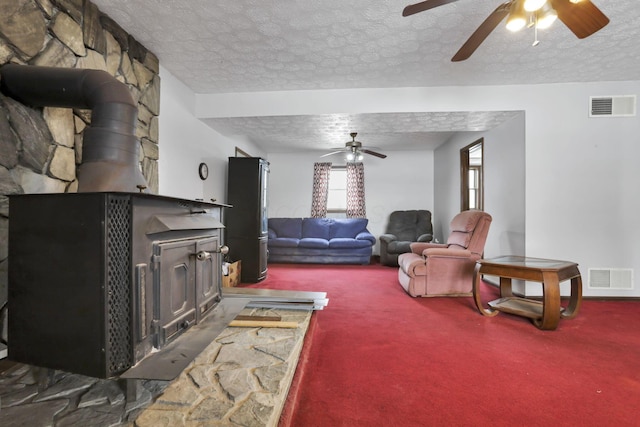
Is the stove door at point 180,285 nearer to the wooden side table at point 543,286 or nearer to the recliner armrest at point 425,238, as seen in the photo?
the wooden side table at point 543,286

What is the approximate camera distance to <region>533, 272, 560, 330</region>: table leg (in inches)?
85.4

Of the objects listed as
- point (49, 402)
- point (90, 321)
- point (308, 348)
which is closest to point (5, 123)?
point (90, 321)

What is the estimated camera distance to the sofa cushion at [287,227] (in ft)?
19.4

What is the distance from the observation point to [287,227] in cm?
595

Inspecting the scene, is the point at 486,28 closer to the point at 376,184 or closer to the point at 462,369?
the point at 462,369

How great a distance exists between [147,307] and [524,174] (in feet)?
12.3

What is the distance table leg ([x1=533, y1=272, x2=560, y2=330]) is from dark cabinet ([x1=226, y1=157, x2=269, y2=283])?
310cm

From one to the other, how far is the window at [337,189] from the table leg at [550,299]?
449 centimetres

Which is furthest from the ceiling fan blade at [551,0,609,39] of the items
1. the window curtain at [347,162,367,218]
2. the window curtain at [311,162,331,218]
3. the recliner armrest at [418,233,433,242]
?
the window curtain at [311,162,331,218]

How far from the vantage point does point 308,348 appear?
182 cm

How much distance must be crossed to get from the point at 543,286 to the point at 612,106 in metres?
2.47

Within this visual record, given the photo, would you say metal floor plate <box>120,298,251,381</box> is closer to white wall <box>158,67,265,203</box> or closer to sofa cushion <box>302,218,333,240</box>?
white wall <box>158,67,265,203</box>

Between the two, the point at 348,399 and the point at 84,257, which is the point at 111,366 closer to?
the point at 84,257

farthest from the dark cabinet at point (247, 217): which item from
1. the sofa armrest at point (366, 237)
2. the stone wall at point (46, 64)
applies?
the sofa armrest at point (366, 237)
